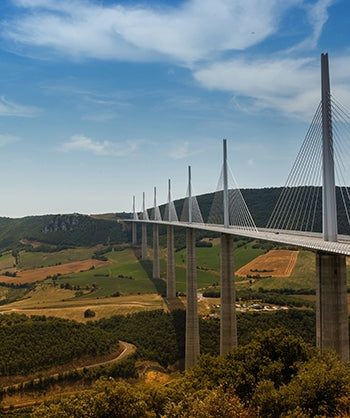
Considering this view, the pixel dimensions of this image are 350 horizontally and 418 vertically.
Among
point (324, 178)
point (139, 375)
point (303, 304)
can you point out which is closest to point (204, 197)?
point (303, 304)

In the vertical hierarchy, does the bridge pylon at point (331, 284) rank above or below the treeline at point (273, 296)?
above

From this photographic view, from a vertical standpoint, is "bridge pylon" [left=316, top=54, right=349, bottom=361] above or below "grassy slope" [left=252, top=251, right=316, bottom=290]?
above

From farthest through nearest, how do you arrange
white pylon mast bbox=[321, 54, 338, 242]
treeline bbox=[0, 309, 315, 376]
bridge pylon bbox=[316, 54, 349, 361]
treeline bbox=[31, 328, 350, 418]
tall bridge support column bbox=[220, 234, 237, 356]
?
treeline bbox=[0, 309, 315, 376]
tall bridge support column bbox=[220, 234, 237, 356]
bridge pylon bbox=[316, 54, 349, 361]
white pylon mast bbox=[321, 54, 338, 242]
treeline bbox=[31, 328, 350, 418]

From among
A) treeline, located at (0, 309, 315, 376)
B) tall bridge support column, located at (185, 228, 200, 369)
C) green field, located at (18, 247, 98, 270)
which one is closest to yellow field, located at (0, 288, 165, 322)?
treeline, located at (0, 309, 315, 376)

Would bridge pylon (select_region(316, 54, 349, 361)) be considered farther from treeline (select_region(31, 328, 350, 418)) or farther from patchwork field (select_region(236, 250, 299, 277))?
patchwork field (select_region(236, 250, 299, 277))

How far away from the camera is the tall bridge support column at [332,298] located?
714 inches

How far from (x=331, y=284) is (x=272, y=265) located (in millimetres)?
69756

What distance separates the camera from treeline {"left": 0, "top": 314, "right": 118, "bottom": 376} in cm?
3975

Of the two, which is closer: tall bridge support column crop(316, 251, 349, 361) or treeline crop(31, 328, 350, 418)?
treeline crop(31, 328, 350, 418)

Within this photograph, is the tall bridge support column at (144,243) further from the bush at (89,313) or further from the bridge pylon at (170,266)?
the bush at (89,313)

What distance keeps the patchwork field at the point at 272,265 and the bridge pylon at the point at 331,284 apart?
61739mm

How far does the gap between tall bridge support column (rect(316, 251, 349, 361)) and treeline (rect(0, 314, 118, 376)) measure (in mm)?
31892

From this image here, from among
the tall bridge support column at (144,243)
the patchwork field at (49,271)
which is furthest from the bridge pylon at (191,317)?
the patchwork field at (49,271)

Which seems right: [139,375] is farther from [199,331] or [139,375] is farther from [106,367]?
[199,331]
